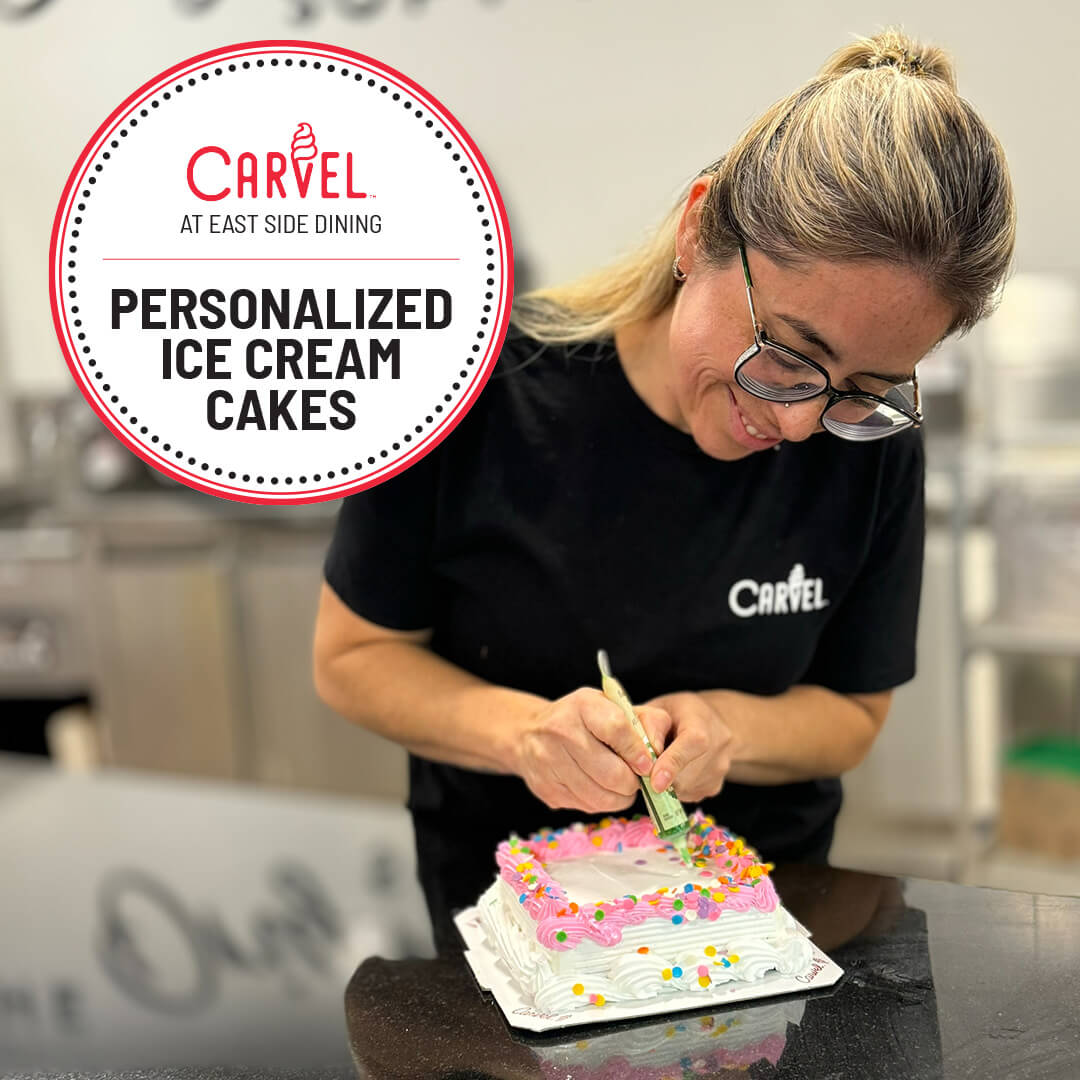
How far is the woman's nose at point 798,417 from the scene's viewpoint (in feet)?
3.72

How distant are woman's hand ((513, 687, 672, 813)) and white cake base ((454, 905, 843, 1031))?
171 mm

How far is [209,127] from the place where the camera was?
3.57 feet

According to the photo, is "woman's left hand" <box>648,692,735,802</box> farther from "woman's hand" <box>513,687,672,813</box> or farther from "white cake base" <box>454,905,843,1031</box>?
"white cake base" <box>454,905,843,1031</box>

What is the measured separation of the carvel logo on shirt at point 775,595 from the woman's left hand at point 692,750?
0.45ft

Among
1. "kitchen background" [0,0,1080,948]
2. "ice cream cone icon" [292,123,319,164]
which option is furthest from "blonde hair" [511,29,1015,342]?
"ice cream cone icon" [292,123,319,164]

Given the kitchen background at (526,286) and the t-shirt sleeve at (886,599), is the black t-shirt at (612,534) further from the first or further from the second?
the kitchen background at (526,286)

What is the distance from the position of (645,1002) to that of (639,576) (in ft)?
1.48

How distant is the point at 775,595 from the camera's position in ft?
4.61

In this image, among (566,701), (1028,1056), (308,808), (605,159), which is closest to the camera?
(1028,1056)

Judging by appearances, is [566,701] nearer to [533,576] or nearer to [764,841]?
[533,576]

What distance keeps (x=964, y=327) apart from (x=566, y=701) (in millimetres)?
492

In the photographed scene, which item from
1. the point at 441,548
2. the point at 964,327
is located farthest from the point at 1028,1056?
the point at 441,548

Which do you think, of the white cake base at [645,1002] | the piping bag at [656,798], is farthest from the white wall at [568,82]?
the white cake base at [645,1002]

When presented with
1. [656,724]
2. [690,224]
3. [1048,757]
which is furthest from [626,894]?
[1048,757]
